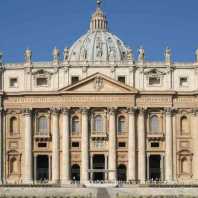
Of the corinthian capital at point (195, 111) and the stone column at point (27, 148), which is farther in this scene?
the corinthian capital at point (195, 111)

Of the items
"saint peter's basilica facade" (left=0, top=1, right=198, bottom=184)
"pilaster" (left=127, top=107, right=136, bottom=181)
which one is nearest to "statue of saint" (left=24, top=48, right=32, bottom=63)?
"saint peter's basilica facade" (left=0, top=1, right=198, bottom=184)

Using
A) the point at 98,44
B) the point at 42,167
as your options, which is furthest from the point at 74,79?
the point at 98,44

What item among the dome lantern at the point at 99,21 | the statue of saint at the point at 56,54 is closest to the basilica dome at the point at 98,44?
the dome lantern at the point at 99,21

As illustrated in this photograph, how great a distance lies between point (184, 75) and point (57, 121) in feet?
57.8

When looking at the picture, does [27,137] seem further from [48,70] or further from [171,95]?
[171,95]

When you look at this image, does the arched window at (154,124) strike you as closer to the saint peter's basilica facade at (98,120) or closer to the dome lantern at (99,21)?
the saint peter's basilica facade at (98,120)

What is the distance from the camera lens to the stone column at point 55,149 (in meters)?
103

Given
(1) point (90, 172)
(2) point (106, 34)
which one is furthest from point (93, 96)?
(2) point (106, 34)

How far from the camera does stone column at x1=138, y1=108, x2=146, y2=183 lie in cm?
10288

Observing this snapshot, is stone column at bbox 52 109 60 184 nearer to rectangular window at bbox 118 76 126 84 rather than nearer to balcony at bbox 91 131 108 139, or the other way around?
balcony at bbox 91 131 108 139

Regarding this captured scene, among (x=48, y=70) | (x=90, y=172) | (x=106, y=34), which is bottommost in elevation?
(x=90, y=172)

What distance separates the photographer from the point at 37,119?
344 feet

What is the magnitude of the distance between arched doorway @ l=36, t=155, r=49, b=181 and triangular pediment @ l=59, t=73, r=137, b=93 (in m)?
9.66

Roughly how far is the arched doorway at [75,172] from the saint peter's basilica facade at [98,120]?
5.6 inches
